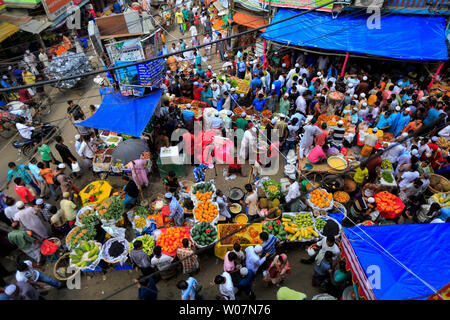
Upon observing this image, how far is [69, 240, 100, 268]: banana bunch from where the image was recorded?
6965 mm

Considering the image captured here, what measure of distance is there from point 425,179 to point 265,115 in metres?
6.05

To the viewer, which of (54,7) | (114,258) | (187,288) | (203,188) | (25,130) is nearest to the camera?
(187,288)

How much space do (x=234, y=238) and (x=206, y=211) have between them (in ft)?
3.65

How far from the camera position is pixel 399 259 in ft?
16.6

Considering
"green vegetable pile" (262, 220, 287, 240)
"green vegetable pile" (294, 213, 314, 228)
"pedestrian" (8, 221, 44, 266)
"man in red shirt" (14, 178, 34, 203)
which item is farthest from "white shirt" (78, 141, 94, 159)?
"green vegetable pile" (294, 213, 314, 228)

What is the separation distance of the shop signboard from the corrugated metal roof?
2.14 m

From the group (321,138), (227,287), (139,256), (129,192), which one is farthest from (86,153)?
(321,138)

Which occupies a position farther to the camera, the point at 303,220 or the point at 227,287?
the point at 303,220

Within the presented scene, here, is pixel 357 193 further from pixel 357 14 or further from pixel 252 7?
pixel 252 7

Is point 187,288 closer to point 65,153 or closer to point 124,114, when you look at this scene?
point 124,114

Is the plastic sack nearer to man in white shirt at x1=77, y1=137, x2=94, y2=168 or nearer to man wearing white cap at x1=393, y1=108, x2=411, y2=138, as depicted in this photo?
man in white shirt at x1=77, y1=137, x2=94, y2=168

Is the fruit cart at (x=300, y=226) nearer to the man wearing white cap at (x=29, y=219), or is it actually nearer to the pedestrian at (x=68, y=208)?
the pedestrian at (x=68, y=208)

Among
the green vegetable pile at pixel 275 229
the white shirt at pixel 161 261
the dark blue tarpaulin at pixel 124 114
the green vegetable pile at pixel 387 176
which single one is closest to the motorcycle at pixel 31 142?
the dark blue tarpaulin at pixel 124 114

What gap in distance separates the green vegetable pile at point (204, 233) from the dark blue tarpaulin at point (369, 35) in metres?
10.4
